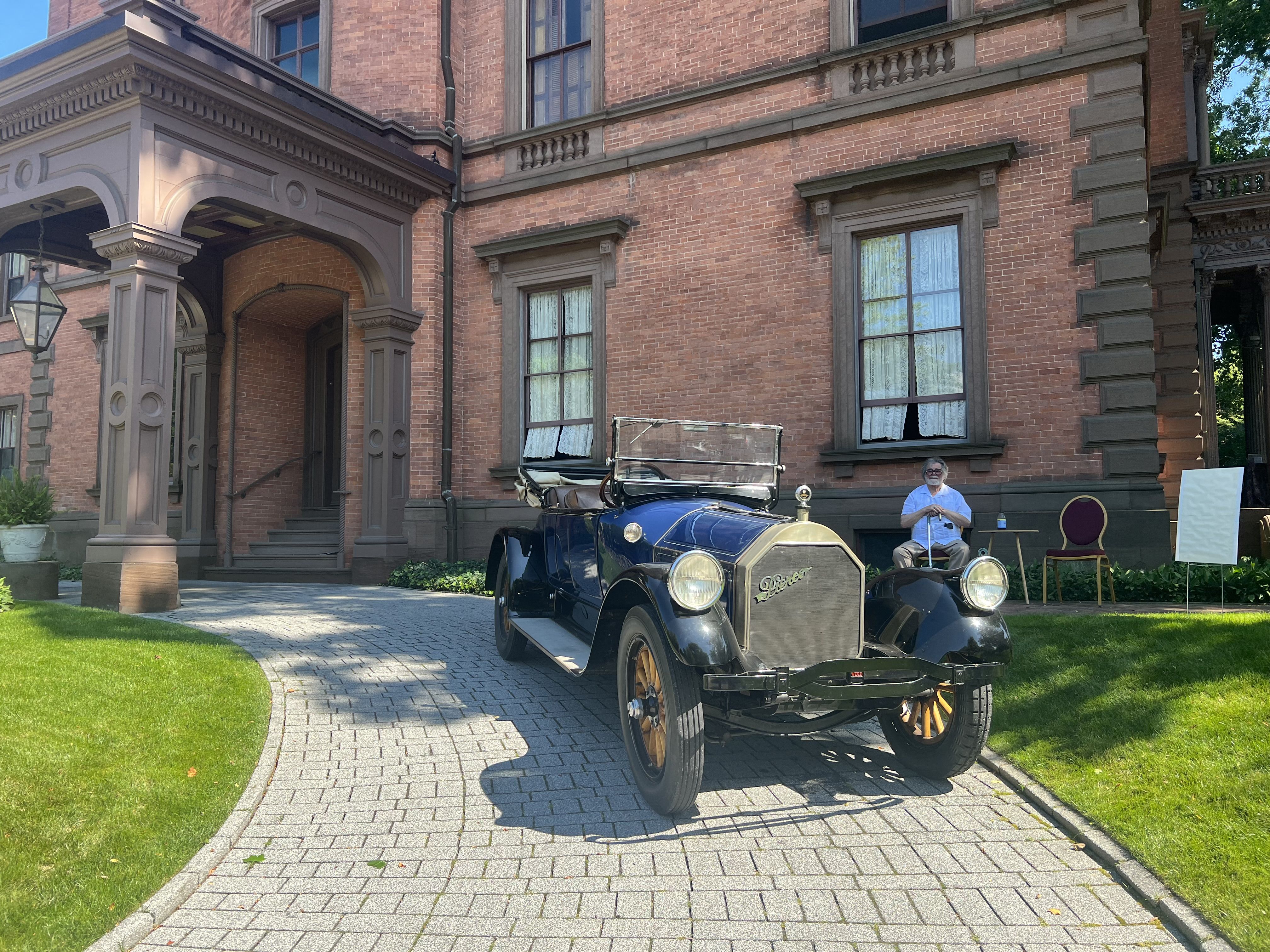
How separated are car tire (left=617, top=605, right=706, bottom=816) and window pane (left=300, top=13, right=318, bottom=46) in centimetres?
1401

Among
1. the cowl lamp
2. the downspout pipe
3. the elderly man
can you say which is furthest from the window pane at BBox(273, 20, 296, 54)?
the elderly man

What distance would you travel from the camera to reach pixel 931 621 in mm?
3895

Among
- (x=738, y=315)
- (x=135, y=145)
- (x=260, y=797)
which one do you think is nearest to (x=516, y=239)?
(x=738, y=315)

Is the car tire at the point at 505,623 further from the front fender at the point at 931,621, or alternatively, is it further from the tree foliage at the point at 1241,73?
the tree foliage at the point at 1241,73

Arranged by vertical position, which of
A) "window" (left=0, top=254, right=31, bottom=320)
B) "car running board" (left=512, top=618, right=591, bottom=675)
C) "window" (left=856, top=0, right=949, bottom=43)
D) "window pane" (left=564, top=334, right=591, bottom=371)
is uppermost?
"window" (left=856, top=0, right=949, bottom=43)

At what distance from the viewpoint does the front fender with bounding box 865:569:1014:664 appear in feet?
12.3

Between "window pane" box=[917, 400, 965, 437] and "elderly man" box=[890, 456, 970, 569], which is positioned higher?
"window pane" box=[917, 400, 965, 437]

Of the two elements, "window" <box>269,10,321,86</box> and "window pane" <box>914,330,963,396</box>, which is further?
"window" <box>269,10,321,86</box>

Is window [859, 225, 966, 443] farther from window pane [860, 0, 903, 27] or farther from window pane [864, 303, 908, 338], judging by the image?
window pane [860, 0, 903, 27]

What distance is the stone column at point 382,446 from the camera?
11914mm

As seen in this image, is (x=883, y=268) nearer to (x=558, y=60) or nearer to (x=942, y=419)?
(x=942, y=419)

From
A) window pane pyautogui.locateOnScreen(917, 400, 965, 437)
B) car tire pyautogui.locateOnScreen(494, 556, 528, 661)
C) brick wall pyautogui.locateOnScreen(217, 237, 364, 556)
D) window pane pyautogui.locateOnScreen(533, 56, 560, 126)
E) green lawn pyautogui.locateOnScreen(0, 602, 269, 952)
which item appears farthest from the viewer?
brick wall pyautogui.locateOnScreen(217, 237, 364, 556)

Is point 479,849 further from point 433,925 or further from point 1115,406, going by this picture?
point 1115,406

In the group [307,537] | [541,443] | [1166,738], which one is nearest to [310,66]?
[541,443]
